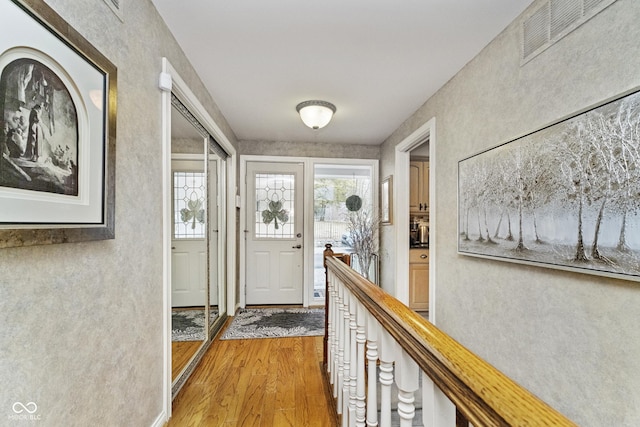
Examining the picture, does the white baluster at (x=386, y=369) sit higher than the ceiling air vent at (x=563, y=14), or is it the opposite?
the ceiling air vent at (x=563, y=14)

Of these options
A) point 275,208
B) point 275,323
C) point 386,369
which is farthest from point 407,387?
point 275,208

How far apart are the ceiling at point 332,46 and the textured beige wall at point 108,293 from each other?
339mm

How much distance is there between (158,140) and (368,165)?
3166mm

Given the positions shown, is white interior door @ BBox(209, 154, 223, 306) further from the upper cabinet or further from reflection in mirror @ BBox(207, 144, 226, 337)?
the upper cabinet

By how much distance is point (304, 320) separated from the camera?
139 inches

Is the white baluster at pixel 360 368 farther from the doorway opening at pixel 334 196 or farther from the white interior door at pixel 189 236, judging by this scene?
the doorway opening at pixel 334 196

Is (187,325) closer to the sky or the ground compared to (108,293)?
closer to the ground

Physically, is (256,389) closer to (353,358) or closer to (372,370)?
(353,358)

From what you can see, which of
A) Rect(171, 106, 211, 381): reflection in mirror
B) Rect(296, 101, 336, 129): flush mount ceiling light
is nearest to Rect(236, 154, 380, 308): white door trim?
Rect(296, 101, 336, 129): flush mount ceiling light

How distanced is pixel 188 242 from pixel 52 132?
4.83ft

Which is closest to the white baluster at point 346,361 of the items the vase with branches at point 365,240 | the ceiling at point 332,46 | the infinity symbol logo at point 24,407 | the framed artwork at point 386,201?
the infinity symbol logo at point 24,407

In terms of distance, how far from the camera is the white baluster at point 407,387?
28.0 inches

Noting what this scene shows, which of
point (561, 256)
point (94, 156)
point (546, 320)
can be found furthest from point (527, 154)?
point (94, 156)

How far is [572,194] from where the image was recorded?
129 centimetres
